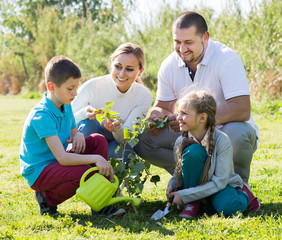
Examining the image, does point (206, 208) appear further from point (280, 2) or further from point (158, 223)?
point (280, 2)

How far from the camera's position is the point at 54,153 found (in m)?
2.77

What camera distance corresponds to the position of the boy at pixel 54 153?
278cm

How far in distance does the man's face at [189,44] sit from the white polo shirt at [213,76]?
66 mm

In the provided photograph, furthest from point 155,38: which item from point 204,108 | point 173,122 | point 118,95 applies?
point 204,108

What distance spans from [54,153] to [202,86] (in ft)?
4.66

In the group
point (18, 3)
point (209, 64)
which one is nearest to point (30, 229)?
point (209, 64)

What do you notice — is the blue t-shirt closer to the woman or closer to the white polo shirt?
the woman

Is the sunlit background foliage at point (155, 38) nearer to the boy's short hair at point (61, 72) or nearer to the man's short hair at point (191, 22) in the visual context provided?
the man's short hair at point (191, 22)

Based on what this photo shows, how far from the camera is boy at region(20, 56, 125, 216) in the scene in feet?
9.13

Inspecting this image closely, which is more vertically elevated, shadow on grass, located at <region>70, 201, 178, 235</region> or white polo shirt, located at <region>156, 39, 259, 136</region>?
white polo shirt, located at <region>156, 39, 259, 136</region>

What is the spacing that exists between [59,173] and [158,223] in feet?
2.49

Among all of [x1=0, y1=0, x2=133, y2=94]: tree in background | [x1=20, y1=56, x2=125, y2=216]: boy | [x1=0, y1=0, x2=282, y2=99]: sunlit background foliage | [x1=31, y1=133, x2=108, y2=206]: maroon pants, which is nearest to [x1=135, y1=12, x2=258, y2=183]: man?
[x1=20, y1=56, x2=125, y2=216]: boy

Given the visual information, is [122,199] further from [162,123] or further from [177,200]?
[162,123]

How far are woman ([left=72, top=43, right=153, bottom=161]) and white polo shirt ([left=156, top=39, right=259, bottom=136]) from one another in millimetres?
Answer: 220
